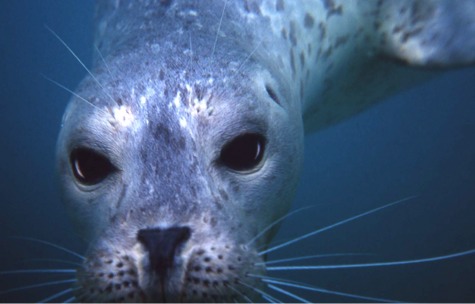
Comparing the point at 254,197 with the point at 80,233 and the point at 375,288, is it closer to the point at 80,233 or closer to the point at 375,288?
the point at 80,233

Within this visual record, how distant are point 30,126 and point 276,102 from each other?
33.4m

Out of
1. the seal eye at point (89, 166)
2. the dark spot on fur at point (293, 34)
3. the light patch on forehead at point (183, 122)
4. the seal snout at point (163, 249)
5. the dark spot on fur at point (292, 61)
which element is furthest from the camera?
the dark spot on fur at point (293, 34)

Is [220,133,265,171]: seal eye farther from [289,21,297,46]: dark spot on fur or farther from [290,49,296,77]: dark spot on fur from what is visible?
[289,21,297,46]: dark spot on fur

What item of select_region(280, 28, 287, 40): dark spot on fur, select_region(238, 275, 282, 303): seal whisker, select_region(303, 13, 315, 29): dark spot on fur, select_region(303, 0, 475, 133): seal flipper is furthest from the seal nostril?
select_region(303, 13, 315, 29): dark spot on fur

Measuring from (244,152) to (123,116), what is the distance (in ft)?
1.94

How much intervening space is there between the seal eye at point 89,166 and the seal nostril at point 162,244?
52 centimetres

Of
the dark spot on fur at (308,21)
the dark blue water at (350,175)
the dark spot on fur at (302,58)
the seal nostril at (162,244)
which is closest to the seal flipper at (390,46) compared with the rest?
the dark spot on fur at (308,21)

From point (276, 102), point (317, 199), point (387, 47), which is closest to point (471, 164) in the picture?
point (317, 199)

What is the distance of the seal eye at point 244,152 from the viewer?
79.8 inches

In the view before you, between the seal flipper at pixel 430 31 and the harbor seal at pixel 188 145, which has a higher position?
the seal flipper at pixel 430 31

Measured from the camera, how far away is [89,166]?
2.10 metres

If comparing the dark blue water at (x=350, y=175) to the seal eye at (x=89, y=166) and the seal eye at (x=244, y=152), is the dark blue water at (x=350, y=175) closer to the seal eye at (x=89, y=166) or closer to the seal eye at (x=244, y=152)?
the seal eye at (x=244, y=152)

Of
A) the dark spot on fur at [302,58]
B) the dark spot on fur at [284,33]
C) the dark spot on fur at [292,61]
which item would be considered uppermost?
the dark spot on fur at [284,33]

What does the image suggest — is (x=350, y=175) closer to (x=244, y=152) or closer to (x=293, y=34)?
(x=293, y=34)
